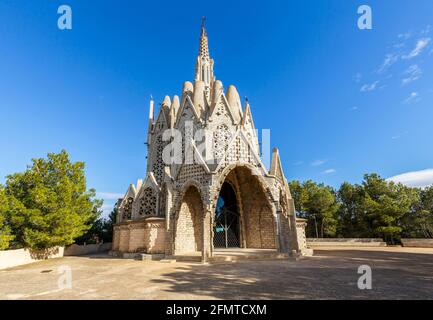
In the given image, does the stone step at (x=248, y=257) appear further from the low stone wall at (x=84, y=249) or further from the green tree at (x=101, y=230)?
the green tree at (x=101, y=230)

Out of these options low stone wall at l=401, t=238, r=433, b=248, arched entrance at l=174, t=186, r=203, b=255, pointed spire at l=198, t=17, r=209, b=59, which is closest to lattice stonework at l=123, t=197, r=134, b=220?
arched entrance at l=174, t=186, r=203, b=255

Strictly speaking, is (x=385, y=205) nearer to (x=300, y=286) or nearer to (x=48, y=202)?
(x=300, y=286)

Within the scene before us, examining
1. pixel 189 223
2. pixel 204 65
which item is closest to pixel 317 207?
pixel 189 223

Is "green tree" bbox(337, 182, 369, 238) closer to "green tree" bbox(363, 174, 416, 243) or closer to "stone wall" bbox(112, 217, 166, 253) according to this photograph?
"green tree" bbox(363, 174, 416, 243)

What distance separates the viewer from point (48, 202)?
19234 mm

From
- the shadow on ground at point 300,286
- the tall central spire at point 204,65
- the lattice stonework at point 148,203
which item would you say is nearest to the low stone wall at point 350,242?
the lattice stonework at point 148,203

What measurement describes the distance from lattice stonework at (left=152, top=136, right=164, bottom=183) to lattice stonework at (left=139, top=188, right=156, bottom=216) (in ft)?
7.82

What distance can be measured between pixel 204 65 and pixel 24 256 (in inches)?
1112

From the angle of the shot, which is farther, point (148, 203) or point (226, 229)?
point (226, 229)

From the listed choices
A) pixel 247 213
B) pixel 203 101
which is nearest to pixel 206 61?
pixel 203 101

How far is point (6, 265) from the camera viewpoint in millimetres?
16344
